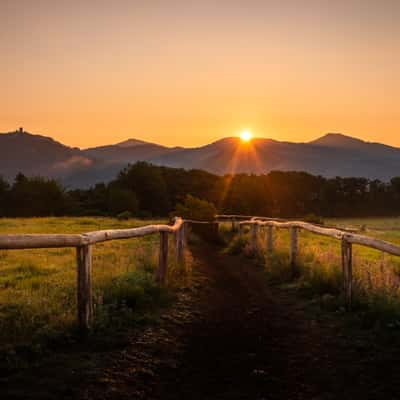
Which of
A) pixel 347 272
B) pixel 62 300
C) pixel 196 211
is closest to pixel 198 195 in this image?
pixel 196 211

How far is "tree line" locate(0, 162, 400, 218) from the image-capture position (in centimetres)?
6962

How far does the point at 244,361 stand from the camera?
20.1 ft

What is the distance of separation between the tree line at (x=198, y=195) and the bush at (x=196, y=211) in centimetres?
2775

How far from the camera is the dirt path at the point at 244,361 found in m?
5.07

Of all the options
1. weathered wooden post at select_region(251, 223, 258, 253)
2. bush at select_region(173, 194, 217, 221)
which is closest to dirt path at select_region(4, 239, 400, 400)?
weathered wooden post at select_region(251, 223, 258, 253)

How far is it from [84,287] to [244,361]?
93.6 inches

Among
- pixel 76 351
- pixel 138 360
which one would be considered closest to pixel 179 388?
pixel 138 360

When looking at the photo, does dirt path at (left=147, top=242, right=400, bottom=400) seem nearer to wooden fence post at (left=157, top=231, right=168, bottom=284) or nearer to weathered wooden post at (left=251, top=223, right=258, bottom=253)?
wooden fence post at (left=157, top=231, right=168, bottom=284)

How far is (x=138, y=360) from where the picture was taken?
5.99 metres

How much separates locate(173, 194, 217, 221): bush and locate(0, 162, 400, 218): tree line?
27.7 meters

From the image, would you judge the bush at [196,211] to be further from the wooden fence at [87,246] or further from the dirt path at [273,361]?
the dirt path at [273,361]

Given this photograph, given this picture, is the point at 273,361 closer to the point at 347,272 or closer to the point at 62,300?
the point at 347,272

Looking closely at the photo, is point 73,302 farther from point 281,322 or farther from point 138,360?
point 281,322

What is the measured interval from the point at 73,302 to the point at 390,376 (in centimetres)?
483
